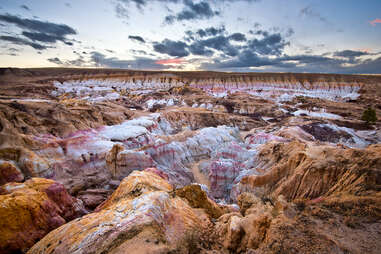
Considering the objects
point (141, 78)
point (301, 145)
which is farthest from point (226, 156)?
point (141, 78)

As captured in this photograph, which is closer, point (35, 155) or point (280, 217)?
point (280, 217)

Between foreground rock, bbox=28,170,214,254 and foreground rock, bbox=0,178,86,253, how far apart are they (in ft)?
2.64

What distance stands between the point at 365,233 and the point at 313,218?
99cm

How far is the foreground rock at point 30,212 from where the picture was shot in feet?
17.1

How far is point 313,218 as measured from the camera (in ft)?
15.5

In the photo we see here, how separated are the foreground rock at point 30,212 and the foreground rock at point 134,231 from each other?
804 mm

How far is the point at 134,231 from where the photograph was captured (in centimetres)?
Result: 464

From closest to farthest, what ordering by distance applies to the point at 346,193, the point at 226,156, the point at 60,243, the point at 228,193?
1. the point at 60,243
2. the point at 346,193
3. the point at 228,193
4. the point at 226,156

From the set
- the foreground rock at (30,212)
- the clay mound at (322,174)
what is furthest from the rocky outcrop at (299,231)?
the foreground rock at (30,212)

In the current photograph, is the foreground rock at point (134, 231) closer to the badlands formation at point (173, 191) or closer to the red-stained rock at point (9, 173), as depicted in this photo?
the badlands formation at point (173, 191)

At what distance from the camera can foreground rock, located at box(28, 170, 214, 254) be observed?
4.34 metres

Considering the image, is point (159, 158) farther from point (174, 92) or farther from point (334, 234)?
point (174, 92)

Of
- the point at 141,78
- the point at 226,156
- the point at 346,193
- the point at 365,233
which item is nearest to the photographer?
the point at 365,233

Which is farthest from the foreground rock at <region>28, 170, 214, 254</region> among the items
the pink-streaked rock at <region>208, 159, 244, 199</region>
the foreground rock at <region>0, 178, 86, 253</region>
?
the pink-streaked rock at <region>208, 159, 244, 199</region>
